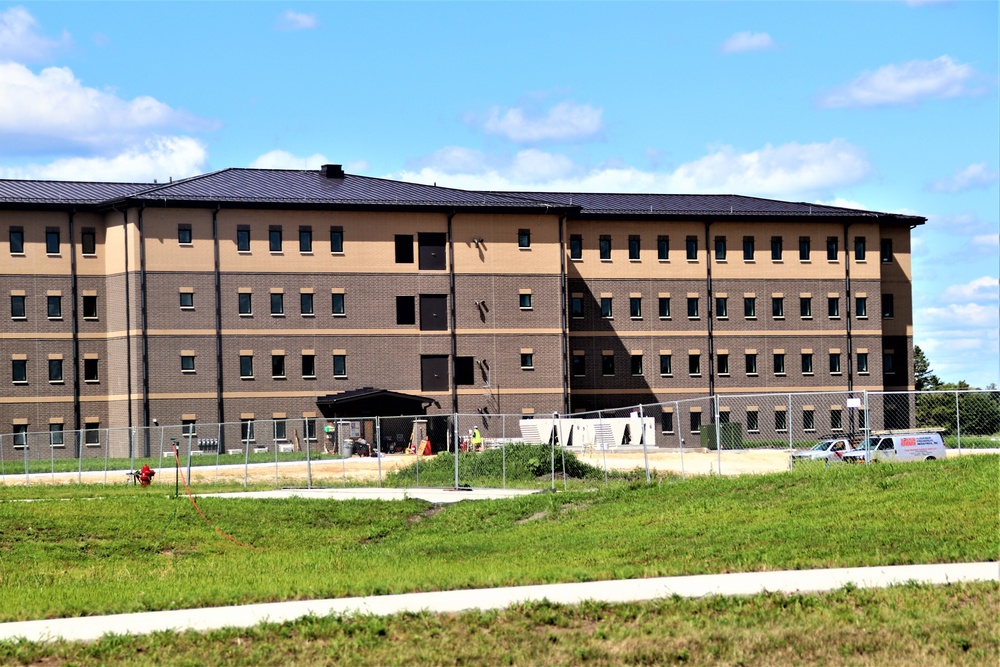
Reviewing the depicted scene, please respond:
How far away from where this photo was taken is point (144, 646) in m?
13.0

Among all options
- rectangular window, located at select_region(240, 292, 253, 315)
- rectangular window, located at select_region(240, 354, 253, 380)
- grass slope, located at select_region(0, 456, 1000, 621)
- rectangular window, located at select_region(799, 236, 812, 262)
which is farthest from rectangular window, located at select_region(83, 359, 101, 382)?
rectangular window, located at select_region(799, 236, 812, 262)

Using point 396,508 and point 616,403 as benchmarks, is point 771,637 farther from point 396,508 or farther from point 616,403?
point 616,403

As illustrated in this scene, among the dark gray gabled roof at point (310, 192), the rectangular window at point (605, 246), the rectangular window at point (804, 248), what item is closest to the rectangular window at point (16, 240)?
the dark gray gabled roof at point (310, 192)

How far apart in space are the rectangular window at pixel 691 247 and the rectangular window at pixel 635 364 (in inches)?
238

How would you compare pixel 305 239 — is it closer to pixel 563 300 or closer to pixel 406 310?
pixel 406 310

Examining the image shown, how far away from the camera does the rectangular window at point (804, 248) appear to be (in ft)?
235

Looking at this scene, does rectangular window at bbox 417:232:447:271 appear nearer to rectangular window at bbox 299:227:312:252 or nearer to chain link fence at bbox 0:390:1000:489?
rectangular window at bbox 299:227:312:252

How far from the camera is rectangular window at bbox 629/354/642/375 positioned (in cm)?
7044

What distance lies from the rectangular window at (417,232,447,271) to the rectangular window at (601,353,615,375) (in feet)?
35.5

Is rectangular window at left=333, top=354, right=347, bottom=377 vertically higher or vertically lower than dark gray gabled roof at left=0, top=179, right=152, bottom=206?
lower

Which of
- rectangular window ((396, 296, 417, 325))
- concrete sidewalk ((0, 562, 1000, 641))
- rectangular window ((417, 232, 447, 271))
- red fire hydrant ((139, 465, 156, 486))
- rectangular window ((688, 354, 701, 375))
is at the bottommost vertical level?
red fire hydrant ((139, 465, 156, 486))

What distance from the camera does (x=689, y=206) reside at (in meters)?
72.4

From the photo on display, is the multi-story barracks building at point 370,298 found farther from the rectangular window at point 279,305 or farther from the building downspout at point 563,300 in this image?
the rectangular window at point 279,305

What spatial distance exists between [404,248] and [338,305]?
4294mm
